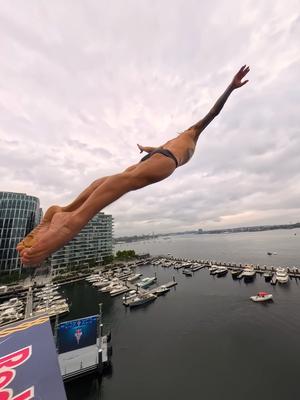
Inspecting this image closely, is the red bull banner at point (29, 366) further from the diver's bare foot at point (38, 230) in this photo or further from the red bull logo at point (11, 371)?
the diver's bare foot at point (38, 230)

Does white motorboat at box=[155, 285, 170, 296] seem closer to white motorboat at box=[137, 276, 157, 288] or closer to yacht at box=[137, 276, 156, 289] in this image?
yacht at box=[137, 276, 156, 289]

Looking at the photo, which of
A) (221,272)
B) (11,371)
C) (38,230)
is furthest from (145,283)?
(38,230)

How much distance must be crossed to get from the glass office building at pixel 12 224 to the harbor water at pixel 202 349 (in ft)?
77.7

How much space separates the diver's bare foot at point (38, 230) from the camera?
2296 mm

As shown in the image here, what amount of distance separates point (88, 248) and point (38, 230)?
218ft

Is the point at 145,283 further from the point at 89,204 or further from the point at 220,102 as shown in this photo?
the point at 89,204

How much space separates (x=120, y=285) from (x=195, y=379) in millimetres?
26704

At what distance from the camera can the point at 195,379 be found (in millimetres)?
15703

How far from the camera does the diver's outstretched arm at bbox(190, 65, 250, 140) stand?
3213 mm

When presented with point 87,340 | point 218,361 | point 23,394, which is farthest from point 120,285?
point 23,394

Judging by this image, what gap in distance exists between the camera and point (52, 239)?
220cm

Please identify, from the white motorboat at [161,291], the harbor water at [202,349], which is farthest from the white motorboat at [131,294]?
the white motorboat at [161,291]

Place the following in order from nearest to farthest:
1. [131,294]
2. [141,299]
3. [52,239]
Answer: [52,239] < [141,299] < [131,294]

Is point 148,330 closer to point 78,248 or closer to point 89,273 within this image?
point 89,273
